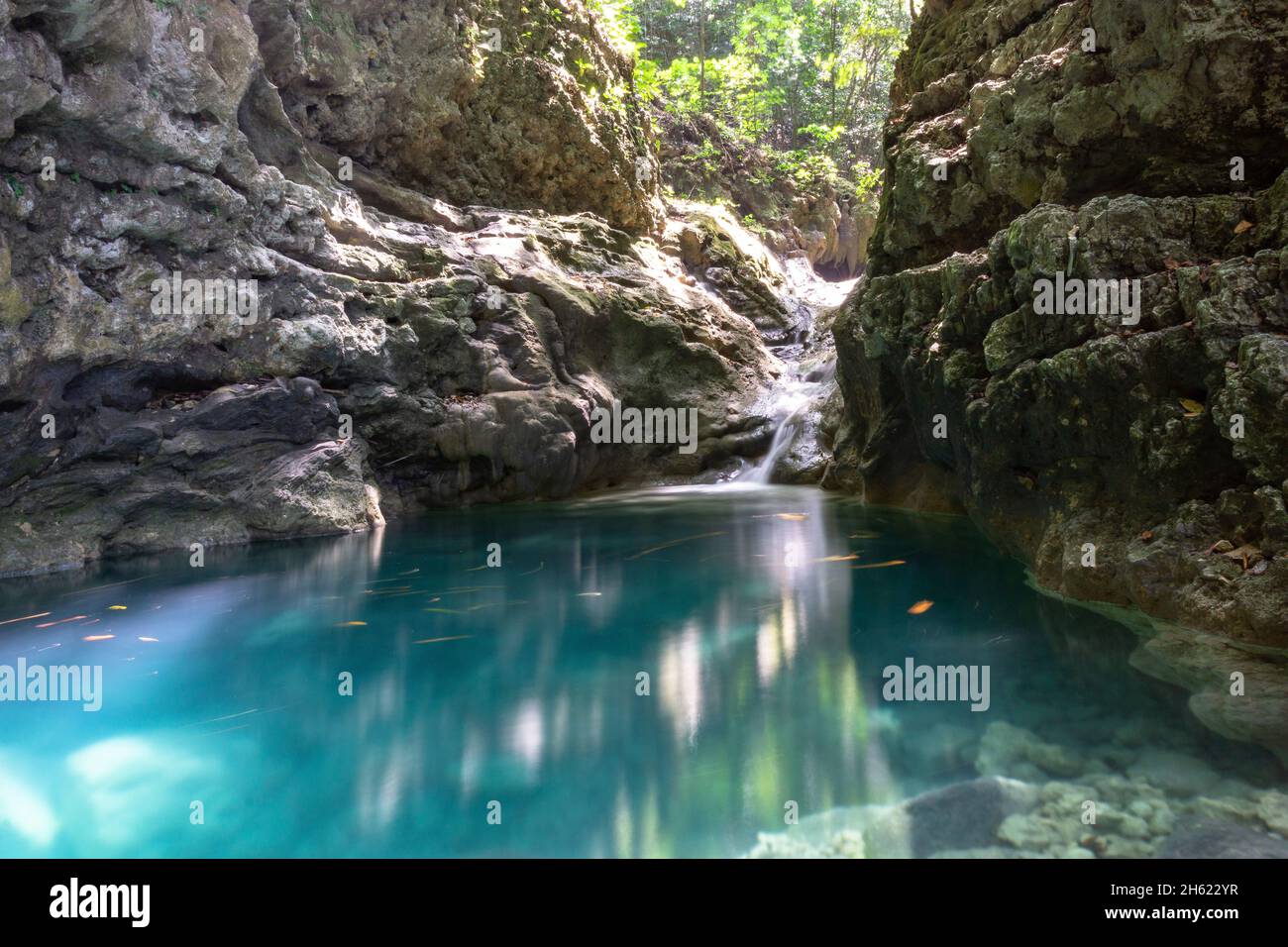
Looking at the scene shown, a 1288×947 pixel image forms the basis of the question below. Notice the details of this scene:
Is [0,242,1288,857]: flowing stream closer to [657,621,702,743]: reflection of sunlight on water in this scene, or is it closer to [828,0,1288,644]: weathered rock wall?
[657,621,702,743]: reflection of sunlight on water

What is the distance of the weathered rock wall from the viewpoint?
4.52 m

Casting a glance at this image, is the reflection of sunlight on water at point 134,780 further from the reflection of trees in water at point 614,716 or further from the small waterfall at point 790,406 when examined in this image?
the small waterfall at point 790,406

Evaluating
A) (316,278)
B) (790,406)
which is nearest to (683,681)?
(316,278)

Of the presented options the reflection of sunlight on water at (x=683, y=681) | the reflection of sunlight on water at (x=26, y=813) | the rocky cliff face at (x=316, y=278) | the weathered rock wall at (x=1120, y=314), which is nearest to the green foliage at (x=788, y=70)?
the rocky cliff face at (x=316, y=278)

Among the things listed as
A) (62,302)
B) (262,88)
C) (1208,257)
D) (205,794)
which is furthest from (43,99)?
(1208,257)

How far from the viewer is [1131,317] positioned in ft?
17.5

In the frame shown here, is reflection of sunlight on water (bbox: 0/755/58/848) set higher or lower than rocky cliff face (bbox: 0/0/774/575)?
lower

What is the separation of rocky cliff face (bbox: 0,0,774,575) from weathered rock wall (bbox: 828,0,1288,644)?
680 centimetres

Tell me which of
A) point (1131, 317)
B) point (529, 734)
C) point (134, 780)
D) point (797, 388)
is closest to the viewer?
point (134, 780)

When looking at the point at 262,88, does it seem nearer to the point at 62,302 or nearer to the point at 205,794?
the point at 62,302

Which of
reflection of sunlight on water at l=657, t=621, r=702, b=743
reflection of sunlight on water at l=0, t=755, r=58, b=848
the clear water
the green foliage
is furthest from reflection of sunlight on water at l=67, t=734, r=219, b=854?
the green foliage

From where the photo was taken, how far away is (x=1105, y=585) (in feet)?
18.0

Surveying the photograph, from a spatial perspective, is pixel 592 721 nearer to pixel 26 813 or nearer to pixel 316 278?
pixel 26 813

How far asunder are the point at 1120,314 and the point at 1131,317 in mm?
99
